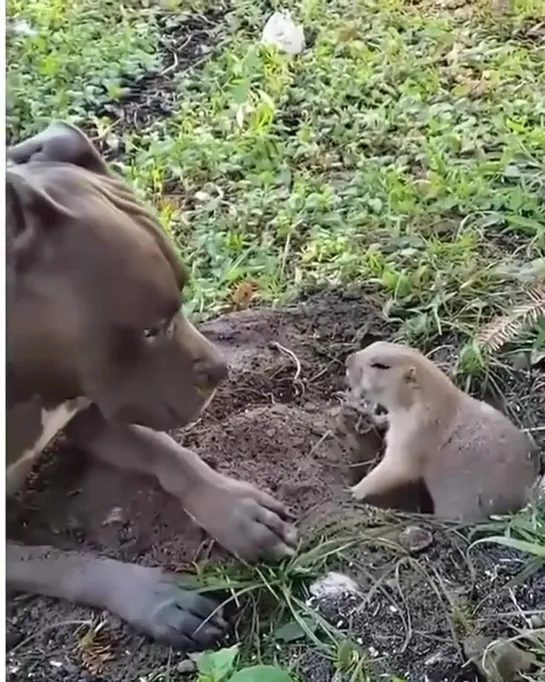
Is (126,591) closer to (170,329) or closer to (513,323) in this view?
(170,329)

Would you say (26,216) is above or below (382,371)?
above

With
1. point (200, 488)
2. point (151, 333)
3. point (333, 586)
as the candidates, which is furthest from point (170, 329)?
point (333, 586)

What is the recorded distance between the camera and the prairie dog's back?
1217 millimetres

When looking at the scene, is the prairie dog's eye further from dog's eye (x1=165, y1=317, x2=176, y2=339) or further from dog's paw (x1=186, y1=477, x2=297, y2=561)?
dog's paw (x1=186, y1=477, x2=297, y2=561)

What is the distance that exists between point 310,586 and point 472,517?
0.58 ft

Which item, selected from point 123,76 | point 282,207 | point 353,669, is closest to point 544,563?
point 353,669

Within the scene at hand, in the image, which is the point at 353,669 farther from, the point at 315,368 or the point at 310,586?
the point at 315,368

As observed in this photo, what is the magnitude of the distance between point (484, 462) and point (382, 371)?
0.14 metres

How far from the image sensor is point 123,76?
121 centimetres

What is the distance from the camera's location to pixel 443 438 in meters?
1.26

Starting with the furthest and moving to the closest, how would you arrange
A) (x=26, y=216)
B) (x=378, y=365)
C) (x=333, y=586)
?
1. (x=378, y=365)
2. (x=333, y=586)
3. (x=26, y=216)

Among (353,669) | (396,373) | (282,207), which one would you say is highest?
(282,207)

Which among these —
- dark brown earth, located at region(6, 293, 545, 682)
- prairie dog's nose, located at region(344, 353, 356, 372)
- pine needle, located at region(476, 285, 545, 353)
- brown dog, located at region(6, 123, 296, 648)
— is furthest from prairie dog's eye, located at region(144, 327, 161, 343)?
pine needle, located at region(476, 285, 545, 353)

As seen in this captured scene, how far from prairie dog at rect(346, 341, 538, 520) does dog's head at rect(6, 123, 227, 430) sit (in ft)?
0.70
